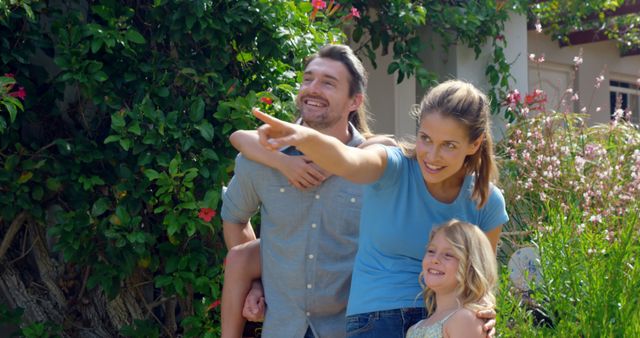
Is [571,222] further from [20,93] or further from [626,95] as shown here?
[626,95]

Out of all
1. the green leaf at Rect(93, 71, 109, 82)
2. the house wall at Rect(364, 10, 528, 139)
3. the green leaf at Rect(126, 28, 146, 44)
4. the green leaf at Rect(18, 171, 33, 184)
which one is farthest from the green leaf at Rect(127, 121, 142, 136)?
the house wall at Rect(364, 10, 528, 139)

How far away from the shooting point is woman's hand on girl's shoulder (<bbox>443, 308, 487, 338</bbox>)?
264 cm

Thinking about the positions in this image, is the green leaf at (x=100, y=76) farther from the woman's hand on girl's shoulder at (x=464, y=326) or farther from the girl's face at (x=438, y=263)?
the woman's hand on girl's shoulder at (x=464, y=326)

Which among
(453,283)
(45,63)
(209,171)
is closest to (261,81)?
(209,171)

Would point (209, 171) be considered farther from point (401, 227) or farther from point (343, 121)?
point (401, 227)

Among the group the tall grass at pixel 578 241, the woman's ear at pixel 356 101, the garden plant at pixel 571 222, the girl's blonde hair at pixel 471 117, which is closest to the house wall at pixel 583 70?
the garden plant at pixel 571 222

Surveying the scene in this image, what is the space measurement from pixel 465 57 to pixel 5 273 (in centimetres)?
387

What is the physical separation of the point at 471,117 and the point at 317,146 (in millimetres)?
520

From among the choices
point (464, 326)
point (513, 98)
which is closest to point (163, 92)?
point (464, 326)

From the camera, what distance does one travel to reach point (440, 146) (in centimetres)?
269

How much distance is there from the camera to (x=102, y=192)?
4684 mm

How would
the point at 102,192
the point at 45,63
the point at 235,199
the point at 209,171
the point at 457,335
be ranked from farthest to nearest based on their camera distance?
the point at 45,63 < the point at 102,192 < the point at 209,171 < the point at 235,199 < the point at 457,335

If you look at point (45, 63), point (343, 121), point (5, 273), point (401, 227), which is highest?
point (45, 63)

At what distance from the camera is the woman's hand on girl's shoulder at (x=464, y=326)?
2641 mm
